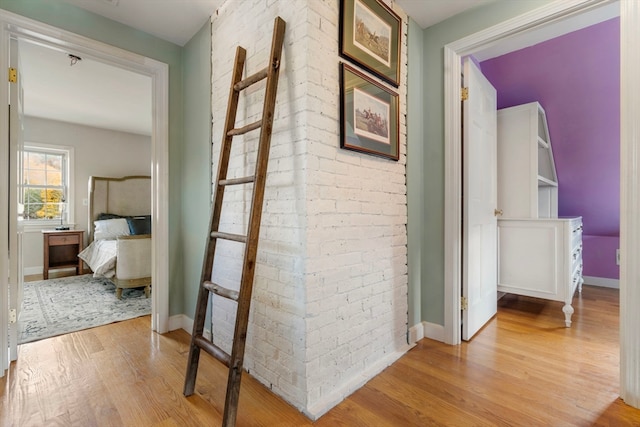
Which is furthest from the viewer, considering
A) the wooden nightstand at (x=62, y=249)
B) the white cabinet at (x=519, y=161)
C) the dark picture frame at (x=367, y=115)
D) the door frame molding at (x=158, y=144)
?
the wooden nightstand at (x=62, y=249)

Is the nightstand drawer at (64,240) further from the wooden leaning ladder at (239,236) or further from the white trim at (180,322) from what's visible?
the wooden leaning ladder at (239,236)

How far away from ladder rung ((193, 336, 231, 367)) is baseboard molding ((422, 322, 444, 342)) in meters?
1.52

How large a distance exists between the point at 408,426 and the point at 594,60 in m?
4.25

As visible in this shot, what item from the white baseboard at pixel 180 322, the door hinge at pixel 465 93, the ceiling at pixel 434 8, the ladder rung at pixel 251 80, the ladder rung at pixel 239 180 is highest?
the ceiling at pixel 434 8

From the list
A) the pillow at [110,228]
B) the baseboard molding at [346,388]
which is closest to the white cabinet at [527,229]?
the baseboard molding at [346,388]

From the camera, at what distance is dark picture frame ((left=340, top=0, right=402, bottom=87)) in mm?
1577

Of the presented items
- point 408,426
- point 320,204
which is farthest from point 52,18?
point 408,426

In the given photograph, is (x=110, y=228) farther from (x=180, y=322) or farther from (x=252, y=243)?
(x=252, y=243)

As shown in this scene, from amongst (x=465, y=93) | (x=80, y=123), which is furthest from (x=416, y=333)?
(x=80, y=123)

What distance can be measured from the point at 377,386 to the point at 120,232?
4512 mm

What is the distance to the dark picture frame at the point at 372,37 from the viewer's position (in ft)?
5.17

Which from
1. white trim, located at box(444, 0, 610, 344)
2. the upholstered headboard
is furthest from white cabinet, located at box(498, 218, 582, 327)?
the upholstered headboard

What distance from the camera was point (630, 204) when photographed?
1.44 metres

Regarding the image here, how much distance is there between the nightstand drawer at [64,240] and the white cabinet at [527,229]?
221 inches
